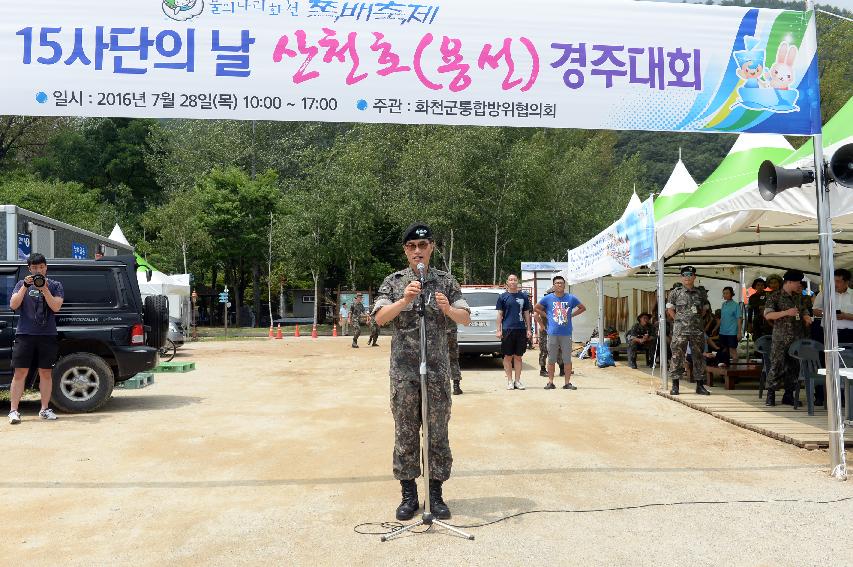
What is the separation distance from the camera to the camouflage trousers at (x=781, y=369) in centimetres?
921

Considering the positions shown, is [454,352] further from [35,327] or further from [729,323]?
[729,323]

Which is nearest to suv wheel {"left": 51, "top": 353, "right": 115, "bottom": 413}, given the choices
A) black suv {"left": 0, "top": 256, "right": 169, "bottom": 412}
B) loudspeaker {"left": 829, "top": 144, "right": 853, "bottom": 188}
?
black suv {"left": 0, "top": 256, "right": 169, "bottom": 412}

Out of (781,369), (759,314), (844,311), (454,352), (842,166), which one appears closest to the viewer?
(842,166)

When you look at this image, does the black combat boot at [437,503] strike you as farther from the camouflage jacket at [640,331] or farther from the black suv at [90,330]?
the camouflage jacket at [640,331]

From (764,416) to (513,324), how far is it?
4091 mm

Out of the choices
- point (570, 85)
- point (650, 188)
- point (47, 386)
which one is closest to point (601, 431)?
point (570, 85)

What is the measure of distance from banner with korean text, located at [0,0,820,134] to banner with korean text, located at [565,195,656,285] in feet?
17.4

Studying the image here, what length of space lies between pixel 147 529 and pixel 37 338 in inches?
190

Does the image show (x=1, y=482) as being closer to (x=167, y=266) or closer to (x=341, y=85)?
(x=341, y=85)

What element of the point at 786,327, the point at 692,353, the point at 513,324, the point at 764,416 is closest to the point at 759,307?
the point at 692,353

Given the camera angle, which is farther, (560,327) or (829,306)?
(560,327)

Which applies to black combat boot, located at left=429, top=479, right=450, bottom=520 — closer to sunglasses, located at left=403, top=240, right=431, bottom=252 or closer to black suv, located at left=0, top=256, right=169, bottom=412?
sunglasses, located at left=403, top=240, right=431, bottom=252

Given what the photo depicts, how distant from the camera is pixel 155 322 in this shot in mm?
10078

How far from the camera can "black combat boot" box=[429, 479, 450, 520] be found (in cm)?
461
